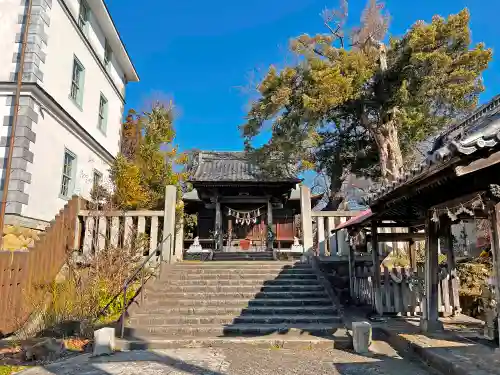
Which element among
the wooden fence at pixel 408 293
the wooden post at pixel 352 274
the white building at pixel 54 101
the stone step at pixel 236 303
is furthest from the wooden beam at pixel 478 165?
the white building at pixel 54 101

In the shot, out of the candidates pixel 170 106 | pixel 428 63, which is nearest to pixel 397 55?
pixel 428 63

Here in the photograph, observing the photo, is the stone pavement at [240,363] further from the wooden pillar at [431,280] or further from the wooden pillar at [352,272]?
the wooden pillar at [352,272]

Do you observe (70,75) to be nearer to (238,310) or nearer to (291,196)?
(238,310)

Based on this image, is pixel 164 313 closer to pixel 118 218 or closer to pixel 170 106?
pixel 118 218

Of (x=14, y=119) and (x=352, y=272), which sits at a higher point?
(x=14, y=119)

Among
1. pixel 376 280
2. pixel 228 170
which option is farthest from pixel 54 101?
pixel 228 170

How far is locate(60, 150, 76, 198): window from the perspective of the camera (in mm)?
11812

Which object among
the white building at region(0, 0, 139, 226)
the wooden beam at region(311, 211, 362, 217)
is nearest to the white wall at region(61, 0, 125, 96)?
the white building at region(0, 0, 139, 226)

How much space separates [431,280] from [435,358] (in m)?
1.53

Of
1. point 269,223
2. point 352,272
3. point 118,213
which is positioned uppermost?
point 269,223

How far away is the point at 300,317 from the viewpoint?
7.64 metres

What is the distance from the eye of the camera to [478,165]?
4.11m

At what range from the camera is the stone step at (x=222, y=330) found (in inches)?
273

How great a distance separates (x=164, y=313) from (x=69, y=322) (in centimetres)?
190
